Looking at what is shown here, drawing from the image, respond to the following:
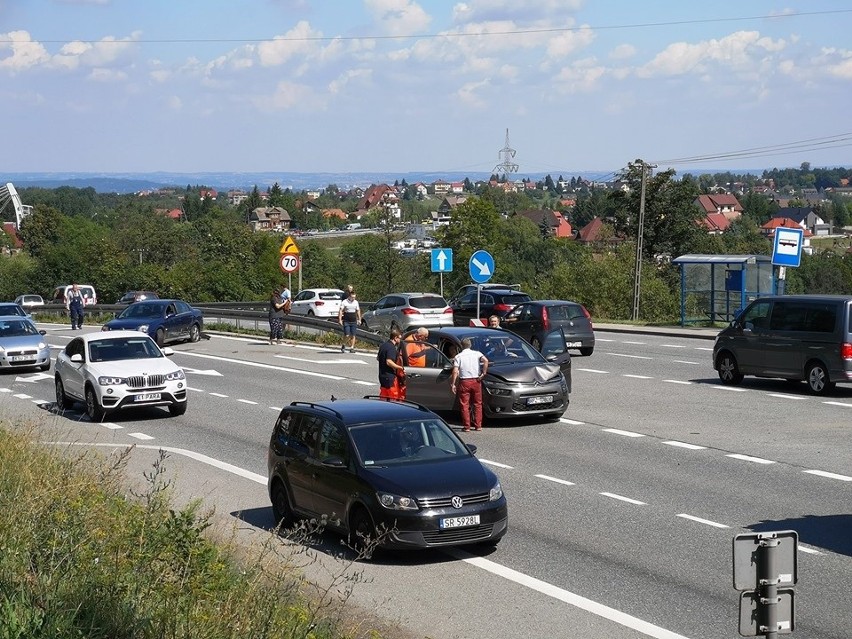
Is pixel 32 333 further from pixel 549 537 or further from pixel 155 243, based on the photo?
pixel 155 243

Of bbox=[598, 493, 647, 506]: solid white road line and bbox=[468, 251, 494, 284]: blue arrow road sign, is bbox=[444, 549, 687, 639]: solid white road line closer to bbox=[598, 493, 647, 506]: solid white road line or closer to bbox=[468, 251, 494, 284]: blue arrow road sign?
bbox=[598, 493, 647, 506]: solid white road line

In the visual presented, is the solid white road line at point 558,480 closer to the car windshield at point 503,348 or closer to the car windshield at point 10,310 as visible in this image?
the car windshield at point 503,348

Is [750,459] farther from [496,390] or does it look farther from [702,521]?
[496,390]

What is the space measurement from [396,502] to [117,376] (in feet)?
41.0

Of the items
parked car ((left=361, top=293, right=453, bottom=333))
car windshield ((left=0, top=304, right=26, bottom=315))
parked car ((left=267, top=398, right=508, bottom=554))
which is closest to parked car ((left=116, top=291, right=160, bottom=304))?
car windshield ((left=0, top=304, right=26, bottom=315))

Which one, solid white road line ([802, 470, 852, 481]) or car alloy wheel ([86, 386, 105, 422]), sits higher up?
solid white road line ([802, 470, 852, 481])

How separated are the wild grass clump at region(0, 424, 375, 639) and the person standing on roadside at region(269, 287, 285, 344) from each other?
27.2m

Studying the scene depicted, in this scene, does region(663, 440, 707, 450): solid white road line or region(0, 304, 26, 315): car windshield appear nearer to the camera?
region(663, 440, 707, 450): solid white road line

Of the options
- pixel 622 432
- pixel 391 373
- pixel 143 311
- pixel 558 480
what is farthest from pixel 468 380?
pixel 143 311

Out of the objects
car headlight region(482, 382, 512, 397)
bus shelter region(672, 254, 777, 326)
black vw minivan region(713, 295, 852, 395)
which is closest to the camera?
A: car headlight region(482, 382, 512, 397)

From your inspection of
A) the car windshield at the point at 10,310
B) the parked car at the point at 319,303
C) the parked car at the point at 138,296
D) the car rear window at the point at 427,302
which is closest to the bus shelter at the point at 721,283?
the car rear window at the point at 427,302

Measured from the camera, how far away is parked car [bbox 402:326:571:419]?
2066 centimetres

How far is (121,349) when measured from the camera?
24125mm

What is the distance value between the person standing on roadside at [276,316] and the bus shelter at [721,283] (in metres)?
14.1
